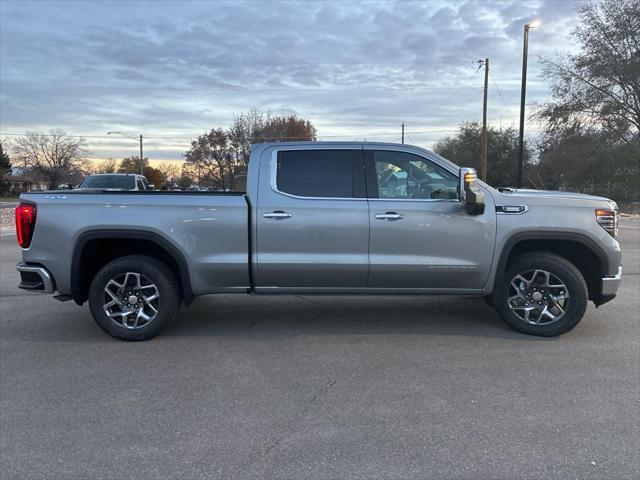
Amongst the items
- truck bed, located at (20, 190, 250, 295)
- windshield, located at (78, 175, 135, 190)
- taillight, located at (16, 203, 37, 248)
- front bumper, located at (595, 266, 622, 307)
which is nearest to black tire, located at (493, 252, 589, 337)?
front bumper, located at (595, 266, 622, 307)

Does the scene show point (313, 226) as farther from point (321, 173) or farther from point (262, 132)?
point (262, 132)

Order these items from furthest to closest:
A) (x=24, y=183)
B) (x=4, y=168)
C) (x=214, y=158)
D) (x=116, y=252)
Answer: (x=24, y=183) → (x=4, y=168) → (x=214, y=158) → (x=116, y=252)

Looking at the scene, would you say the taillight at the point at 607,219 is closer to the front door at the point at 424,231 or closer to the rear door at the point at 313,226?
the front door at the point at 424,231

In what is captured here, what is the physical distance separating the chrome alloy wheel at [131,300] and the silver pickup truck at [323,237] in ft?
0.04

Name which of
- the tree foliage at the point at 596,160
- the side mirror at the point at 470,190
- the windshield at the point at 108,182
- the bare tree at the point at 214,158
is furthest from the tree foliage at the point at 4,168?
the side mirror at the point at 470,190

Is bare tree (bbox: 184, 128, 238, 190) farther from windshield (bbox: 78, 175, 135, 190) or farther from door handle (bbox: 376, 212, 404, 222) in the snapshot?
door handle (bbox: 376, 212, 404, 222)

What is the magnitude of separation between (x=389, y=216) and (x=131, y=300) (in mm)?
2681

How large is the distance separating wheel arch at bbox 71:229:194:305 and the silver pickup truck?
0.02m

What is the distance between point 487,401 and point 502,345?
4.55 feet

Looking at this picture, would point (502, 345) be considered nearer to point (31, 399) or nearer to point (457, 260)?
point (457, 260)

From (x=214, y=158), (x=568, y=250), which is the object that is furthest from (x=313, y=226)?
(x=214, y=158)

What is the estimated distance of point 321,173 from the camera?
17.4 feet

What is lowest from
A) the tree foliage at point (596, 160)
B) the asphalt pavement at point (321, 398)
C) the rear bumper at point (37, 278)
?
the asphalt pavement at point (321, 398)

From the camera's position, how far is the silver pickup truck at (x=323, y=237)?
509cm
